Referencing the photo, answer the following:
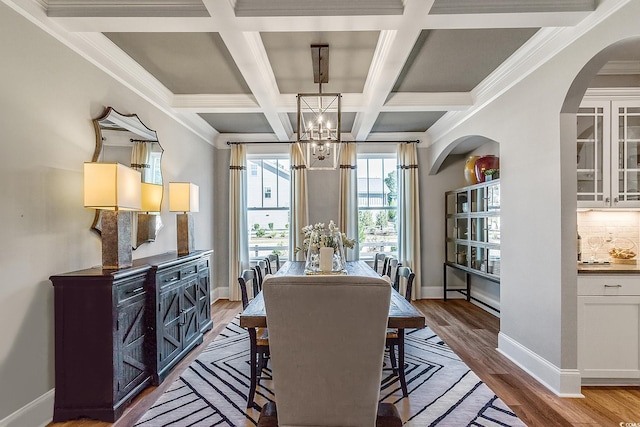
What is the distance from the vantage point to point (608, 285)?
8.67ft

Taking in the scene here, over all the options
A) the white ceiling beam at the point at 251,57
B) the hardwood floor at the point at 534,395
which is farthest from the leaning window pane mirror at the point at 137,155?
the hardwood floor at the point at 534,395

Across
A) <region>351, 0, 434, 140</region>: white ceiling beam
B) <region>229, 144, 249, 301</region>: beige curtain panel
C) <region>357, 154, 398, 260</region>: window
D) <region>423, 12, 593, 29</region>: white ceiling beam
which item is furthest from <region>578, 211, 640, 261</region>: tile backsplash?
<region>229, 144, 249, 301</region>: beige curtain panel

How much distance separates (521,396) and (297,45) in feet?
10.8

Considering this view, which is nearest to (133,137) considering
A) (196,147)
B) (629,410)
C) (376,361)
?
(196,147)

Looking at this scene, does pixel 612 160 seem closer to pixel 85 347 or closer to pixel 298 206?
pixel 298 206

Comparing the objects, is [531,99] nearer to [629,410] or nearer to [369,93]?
[369,93]

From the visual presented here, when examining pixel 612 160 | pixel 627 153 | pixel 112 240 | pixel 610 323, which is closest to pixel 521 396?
pixel 610 323

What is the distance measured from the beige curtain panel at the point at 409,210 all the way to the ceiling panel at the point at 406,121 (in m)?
0.33

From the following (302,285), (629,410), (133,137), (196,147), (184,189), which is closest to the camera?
(302,285)

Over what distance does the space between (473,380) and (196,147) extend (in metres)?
4.47

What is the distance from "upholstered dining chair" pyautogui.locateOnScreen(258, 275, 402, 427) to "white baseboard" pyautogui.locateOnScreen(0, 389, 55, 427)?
1662 millimetres

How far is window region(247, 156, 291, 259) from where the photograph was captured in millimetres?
6113

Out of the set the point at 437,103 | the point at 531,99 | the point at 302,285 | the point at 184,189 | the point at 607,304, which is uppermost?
the point at 437,103

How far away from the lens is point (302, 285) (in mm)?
1467
